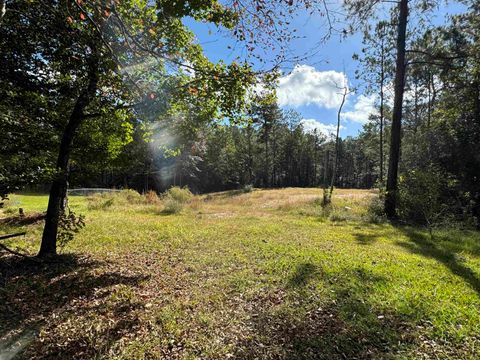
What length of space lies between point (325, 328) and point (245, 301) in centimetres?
122

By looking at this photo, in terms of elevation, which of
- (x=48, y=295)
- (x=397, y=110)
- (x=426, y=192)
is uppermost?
(x=397, y=110)

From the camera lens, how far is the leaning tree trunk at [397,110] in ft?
35.3

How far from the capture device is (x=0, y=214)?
38.0 ft

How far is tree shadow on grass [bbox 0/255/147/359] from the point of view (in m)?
3.16

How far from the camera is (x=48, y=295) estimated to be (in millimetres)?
4281

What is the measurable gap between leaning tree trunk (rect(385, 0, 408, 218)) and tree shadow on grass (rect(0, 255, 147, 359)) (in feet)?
33.4

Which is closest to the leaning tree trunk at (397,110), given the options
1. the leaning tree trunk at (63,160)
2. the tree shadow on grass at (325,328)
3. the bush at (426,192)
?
the bush at (426,192)

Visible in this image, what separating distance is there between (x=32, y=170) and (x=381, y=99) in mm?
24850

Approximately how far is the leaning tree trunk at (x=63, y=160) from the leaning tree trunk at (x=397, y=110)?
10731 millimetres

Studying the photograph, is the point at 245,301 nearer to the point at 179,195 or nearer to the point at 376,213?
the point at 376,213

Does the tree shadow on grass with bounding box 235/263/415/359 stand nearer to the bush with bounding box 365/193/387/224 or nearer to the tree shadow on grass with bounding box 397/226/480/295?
the tree shadow on grass with bounding box 397/226/480/295

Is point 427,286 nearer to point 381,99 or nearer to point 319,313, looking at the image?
point 319,313

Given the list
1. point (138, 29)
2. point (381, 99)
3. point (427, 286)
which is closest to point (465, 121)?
point (381, 99)

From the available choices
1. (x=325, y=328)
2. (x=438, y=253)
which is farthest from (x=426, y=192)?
(x=325, y=328)
